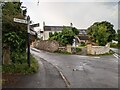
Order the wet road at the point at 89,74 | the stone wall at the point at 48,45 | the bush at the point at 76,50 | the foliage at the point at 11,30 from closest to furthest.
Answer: the wet road at the point at 89,74
the foliage at the point at 11,30
the bush at the point at 76,50
the stone wall at the point at 48,45

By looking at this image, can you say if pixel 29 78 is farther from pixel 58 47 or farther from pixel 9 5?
pixel 58 47

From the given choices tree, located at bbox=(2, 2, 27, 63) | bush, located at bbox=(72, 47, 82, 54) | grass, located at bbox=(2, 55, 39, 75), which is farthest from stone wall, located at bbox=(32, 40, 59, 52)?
grass, located at bbox=(2, 55, 39, 75)

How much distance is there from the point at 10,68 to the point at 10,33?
198 centimetres

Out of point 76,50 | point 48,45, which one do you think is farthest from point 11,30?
point 48,45

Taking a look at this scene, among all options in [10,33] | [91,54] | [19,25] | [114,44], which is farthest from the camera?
[114,44]

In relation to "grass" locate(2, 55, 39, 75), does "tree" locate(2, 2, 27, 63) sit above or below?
above

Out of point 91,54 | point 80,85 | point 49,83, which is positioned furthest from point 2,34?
point 91,54

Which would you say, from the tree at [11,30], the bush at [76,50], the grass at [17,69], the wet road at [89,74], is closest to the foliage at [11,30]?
the tree at [11,30]

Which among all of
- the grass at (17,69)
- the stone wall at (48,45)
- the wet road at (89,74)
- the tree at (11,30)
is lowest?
the wet road at (89,74)

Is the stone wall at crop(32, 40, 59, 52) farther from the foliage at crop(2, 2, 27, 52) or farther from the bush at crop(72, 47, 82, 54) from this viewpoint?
the foliage at crop(2, 2, 27, 52)

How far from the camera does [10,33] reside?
16.1 m

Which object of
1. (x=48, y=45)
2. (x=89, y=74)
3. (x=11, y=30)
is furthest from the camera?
(x=48, y=45)

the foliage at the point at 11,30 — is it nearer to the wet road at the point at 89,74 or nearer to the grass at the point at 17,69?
the grass at the point at 17,69

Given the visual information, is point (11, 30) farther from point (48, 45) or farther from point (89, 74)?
point (48, 45)
